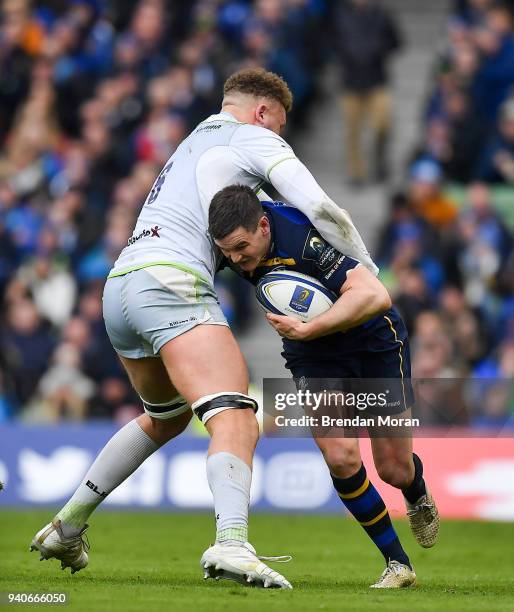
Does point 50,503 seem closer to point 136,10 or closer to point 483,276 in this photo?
point 483,276

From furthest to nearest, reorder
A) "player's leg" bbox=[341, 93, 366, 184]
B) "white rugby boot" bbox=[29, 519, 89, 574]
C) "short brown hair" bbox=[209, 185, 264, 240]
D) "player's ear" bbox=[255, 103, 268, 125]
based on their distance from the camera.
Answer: "player's leg" bbox=[341, 93, 366, 184]
"white rugby boot" bbox=[29, 519, 89, 574]
"player's ear" bbox=[255, 103, 268, 125]
"short brown hair" bbox=[209, 185, 264, 240]

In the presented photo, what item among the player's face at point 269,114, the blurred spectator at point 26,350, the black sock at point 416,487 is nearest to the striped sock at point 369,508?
the black sock at point 416,487

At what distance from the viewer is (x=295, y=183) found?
24.3 ft

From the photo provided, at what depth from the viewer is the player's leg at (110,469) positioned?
26.6 ft

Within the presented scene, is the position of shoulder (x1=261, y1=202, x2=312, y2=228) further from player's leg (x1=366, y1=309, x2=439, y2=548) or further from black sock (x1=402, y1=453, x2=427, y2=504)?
black sock (x1=402, y1=453, x2=427, y2=504)

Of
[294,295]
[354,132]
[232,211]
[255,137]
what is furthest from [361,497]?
[354,132]

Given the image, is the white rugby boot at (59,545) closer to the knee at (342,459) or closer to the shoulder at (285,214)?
the knee at (342,459)

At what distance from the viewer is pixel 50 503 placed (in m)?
13.9

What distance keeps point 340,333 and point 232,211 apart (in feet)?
3.04

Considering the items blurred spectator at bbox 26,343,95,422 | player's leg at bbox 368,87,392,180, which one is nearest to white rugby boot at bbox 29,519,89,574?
blurred spectator at bbox 26,343,95,422

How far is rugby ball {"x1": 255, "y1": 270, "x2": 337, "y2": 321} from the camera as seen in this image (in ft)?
24.6

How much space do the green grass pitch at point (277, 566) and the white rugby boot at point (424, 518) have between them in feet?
0.91

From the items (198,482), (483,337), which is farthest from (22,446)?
(483,337)

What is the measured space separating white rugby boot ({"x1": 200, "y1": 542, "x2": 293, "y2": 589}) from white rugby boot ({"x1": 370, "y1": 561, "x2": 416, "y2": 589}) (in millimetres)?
892
